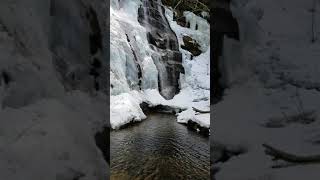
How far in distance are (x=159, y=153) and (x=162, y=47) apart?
745 centimetres

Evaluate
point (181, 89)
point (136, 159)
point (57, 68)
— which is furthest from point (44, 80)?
point (181, 89)

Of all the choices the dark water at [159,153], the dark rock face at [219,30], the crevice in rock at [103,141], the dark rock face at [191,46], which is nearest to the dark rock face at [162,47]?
the dark rock face at [191,46]

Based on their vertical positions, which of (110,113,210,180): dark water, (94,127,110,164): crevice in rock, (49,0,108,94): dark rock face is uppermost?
(49,0,108,94): dark rock face

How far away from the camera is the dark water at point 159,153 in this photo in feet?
16.1

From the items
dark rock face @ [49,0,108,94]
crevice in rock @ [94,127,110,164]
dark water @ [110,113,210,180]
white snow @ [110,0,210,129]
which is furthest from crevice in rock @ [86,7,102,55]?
white snow @ [110,0,210,129]

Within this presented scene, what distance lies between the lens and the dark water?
492cm

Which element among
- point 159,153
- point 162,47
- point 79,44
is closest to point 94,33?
point 79,44

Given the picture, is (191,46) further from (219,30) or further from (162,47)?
(219,30)

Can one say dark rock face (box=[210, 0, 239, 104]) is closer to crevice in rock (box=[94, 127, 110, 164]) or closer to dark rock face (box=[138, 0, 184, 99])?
crevice in rock (box=[94, 127, 110, 164])

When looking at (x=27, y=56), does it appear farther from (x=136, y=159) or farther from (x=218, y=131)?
(x=136, y=159)

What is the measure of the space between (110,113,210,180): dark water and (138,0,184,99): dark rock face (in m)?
3.88

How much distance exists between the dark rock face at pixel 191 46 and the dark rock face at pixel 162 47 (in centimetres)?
92

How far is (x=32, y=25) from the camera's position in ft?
6.34

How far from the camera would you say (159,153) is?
604 centimetres
